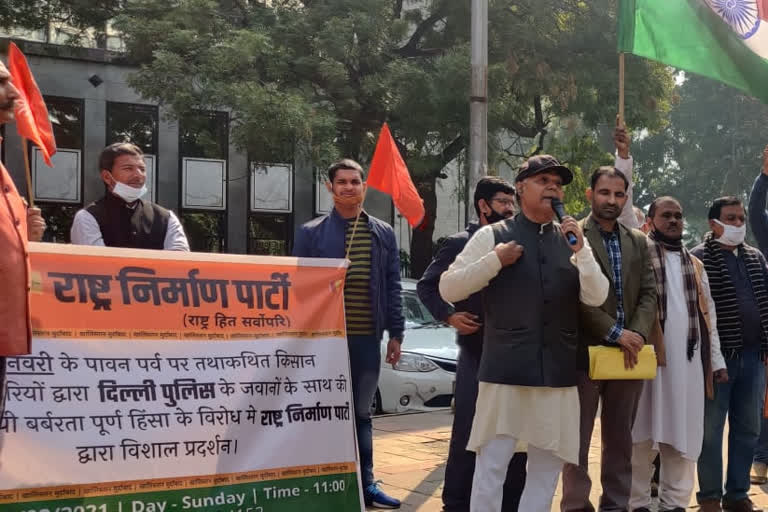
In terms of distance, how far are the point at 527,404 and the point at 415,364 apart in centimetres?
634

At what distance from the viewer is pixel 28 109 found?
5477 millimetres

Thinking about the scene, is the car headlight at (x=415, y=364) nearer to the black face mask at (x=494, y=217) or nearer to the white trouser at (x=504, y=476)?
the black face mask at (x=494, y=217)

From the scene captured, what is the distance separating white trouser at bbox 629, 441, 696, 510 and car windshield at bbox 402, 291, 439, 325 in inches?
243

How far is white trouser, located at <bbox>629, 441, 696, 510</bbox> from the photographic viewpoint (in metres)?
6.11

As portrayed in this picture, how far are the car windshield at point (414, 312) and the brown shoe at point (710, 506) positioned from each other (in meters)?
6.06

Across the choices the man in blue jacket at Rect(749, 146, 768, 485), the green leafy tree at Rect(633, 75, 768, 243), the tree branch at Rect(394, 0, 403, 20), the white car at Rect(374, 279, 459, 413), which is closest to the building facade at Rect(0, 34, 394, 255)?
the tree branch at Rect(394, 0, 403, 20)

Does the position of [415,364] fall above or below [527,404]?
below

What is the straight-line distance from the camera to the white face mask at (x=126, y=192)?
552cm

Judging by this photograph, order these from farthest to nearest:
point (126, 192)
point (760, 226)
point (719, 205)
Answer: point (760, 226)
point (719, 205)
point (126, 192)

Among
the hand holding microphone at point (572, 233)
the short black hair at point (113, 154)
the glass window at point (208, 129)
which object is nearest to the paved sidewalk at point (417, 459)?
the hand holding microphone at point (572, 233)

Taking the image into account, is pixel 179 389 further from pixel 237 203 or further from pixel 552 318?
pixel 237 203

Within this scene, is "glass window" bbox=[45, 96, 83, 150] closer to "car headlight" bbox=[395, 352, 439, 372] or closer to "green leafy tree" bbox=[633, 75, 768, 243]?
"car headlight" bbox=[395, 352, 439, 372]

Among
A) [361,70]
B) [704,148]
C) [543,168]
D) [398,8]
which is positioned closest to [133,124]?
[361,70]

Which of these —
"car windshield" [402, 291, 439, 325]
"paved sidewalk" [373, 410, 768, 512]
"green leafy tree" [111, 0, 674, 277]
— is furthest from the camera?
"green leafy tree" [111, 0, 674, 277]
